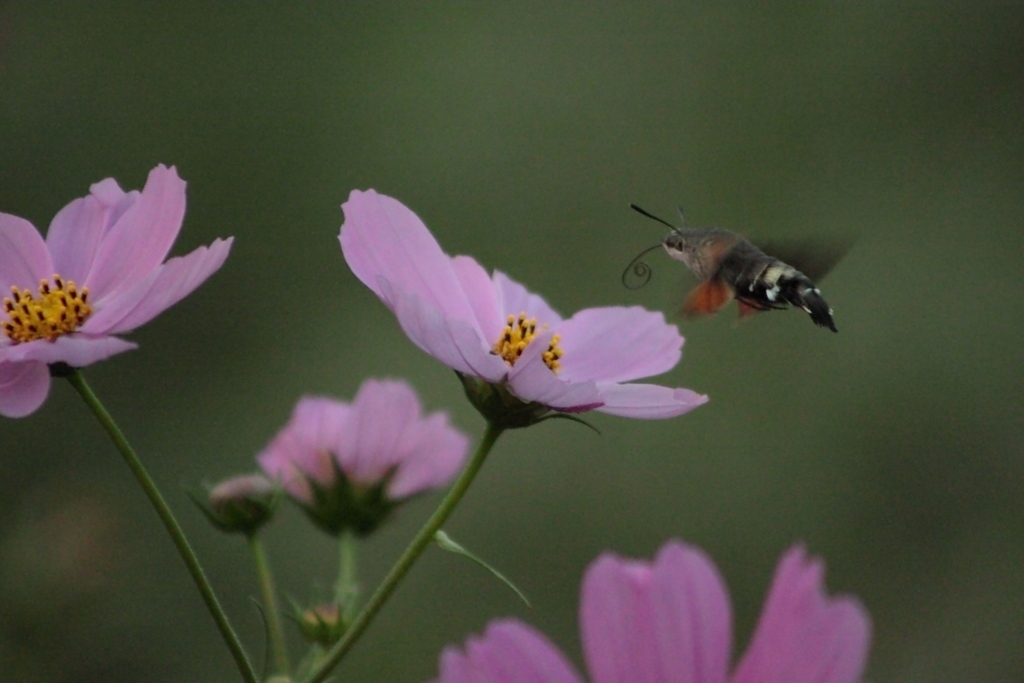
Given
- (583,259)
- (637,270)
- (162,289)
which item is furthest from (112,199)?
(583,259)

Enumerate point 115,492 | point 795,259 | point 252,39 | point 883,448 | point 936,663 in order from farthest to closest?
1. point 252,39
2. point 883,448
3. point 936,663
4. point 115,492
5. point 795,259

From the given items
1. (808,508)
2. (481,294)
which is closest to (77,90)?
(808,508)

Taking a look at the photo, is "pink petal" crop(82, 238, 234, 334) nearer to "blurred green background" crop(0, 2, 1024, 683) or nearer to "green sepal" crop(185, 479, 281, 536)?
"green sepal" crop(185, 479, 281, 536)

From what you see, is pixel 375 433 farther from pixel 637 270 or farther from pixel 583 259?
pixel 583 259

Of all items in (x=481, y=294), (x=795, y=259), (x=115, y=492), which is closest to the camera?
(x=481, y=294)

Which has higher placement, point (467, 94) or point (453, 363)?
point (453, 363)

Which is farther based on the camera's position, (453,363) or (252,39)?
(252,39)

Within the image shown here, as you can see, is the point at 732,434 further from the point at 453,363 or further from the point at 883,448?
the point at 453,363
